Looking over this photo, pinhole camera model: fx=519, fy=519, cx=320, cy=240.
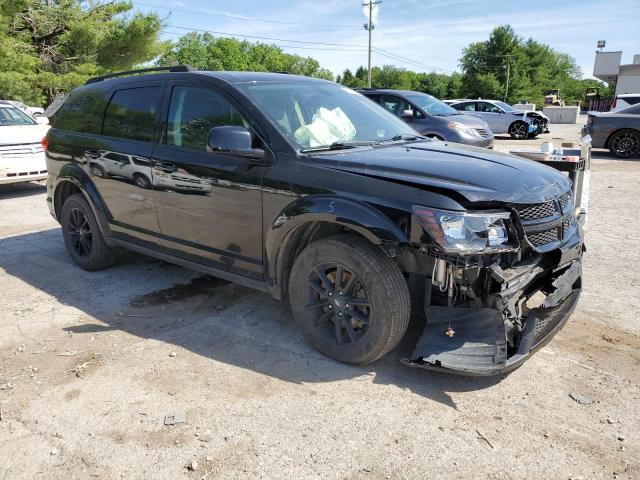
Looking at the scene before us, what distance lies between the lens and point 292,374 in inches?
131

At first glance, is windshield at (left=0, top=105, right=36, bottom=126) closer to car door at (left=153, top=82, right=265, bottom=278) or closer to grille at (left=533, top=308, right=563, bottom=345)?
car door at (left=153, top=82, right=265, bottom=278)

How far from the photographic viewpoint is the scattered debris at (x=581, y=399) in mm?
2982

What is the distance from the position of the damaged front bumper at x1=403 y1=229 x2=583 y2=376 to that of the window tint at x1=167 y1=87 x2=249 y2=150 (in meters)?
1.97

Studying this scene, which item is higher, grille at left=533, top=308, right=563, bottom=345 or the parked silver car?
the parked silver car

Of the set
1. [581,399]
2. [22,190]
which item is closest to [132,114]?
[581,399]

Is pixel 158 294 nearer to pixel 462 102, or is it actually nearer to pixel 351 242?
pixel 351 242

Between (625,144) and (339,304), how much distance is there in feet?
43.8

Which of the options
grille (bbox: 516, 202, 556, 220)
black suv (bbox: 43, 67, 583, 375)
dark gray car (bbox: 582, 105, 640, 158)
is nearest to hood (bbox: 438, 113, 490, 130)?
dark gray car (bbox: 582, 105, 640, 158)

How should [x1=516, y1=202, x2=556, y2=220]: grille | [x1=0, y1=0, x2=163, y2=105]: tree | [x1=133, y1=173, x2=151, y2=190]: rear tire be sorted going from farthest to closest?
[x1=0, y1=0, x2=163, y2=105]: tree < [x1=133, y1=173, x2=151, y2=190]: rear tire < [x1=516, y1=202, x2=556, y2=220]: grille

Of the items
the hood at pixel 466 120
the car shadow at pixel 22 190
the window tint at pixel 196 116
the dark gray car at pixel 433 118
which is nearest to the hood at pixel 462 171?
the window tint at pixel 196 116

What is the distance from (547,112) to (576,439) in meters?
40.6

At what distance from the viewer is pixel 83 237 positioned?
17.4 ft

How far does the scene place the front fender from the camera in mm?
4898

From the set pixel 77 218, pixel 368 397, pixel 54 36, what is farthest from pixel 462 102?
pixel 368 397
